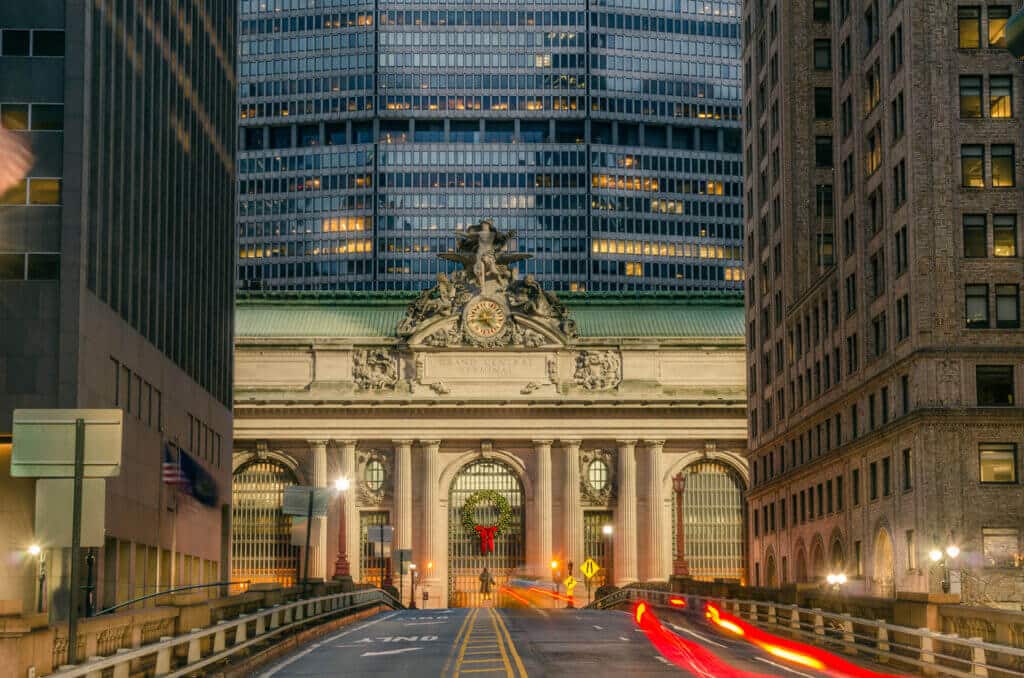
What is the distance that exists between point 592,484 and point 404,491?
47.4 ft

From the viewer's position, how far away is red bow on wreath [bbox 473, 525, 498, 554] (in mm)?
127812

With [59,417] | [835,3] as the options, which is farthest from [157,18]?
[59,417]

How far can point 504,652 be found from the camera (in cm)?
4097

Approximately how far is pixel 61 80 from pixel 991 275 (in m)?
37.9

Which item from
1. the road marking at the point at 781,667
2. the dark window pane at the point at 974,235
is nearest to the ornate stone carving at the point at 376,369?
the dark window pane at the point at 974,235

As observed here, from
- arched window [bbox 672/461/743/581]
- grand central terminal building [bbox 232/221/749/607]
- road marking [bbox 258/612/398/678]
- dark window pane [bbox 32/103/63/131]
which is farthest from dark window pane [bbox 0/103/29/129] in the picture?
arched window [bbox 672/461/743/581]

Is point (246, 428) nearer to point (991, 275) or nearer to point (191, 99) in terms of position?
point (191, 99)

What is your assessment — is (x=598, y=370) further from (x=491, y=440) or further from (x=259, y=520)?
(x=259, y=520)

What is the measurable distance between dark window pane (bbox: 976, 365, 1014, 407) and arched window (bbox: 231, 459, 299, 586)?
231ft

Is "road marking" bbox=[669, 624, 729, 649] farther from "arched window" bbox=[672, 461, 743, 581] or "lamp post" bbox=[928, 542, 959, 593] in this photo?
"arched window" bbox=[672, 461, 743, 581]

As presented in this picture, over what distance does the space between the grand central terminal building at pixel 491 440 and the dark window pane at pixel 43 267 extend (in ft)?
216

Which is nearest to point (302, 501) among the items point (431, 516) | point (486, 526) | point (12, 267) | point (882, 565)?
point (12, 267)

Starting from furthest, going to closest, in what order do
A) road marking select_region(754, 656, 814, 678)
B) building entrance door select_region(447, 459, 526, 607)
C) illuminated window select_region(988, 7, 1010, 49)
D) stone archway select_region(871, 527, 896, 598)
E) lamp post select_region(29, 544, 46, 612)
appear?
building entrance door select_region(447, 459, 526, 607), stone archway select_region(871, 527, 896, 598), illuminated window select_region(988, 7, 1010, 49), lamp post select_region(29, 544, 46, 612), road marking select_region(754, 656, 814, 678)

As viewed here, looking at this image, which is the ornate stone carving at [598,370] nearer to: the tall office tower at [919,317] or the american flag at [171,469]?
the tall office tower at [919,317]
